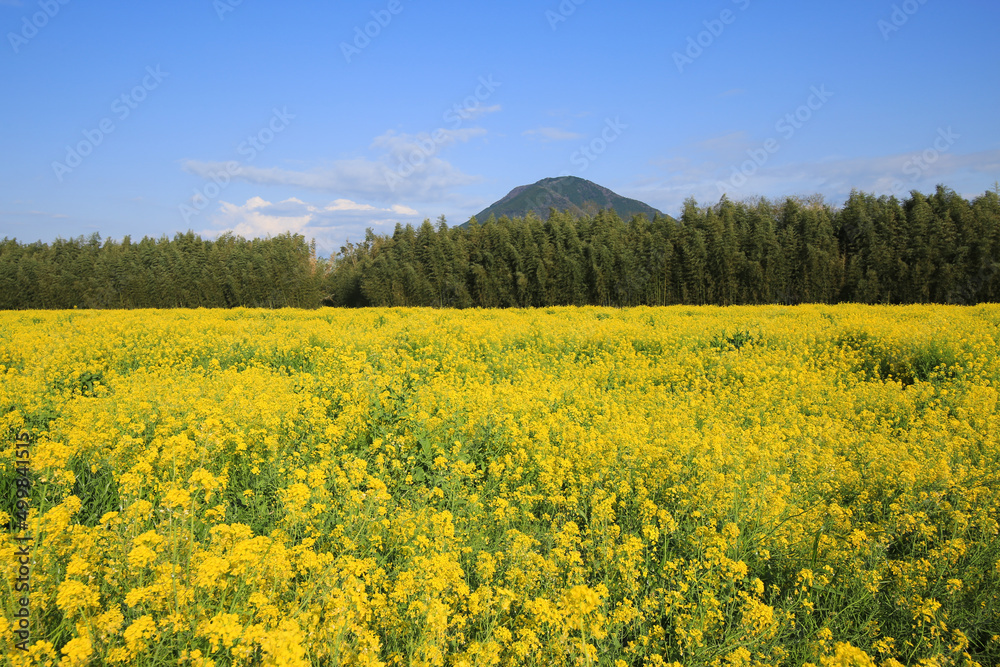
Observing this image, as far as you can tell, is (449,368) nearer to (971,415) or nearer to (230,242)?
(971,415)

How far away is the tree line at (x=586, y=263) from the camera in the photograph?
39.2 meters

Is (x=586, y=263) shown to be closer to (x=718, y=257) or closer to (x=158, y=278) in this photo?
(x=718, y=257)

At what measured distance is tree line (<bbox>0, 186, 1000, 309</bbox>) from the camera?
39219 mm

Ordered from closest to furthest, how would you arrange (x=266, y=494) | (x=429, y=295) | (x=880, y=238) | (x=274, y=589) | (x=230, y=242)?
1. (x=274, y=589)
2. (x=266, y=494)
3. (x=880, y=238)
4. (x=429, y=295)
5. (x=230, y=242)

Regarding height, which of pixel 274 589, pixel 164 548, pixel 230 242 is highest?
pixel 230 242

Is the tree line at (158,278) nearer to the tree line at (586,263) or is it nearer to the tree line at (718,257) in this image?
the tree line at (586,263)

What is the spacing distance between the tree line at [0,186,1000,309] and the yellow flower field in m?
38.8

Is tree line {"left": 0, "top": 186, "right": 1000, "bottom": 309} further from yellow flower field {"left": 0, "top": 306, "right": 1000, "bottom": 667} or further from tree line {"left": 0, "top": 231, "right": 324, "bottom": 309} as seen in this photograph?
yellow flower field {"left": 0, "top": 306, "right": 1000, "bottom": 667}

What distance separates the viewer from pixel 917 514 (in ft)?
13.1

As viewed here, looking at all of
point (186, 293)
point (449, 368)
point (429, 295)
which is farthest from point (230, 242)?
point (449, 368)

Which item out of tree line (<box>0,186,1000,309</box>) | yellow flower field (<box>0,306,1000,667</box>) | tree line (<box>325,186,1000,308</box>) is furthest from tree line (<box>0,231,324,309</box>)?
yellow flower field (<box>0,306,1000,667</box>)

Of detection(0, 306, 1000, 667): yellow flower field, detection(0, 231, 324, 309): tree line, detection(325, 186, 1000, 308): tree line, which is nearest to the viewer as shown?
detection(0, 306, 1000, 667): yellow flower field

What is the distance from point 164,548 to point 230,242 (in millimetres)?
75580

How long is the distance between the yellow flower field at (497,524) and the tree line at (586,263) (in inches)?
1527
